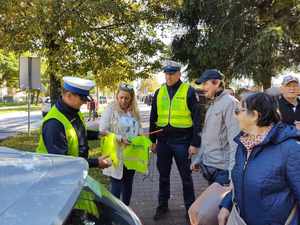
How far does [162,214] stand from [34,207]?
4.47 meters

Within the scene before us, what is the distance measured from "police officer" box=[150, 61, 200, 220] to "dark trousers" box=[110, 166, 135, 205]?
61 centimetres

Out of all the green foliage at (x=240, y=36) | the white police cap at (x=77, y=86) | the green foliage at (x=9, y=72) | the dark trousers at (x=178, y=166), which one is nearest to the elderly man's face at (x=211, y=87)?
the dark trousers at (x=178, y=166)

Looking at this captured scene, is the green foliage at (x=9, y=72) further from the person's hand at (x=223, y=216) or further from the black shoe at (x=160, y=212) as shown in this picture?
the person's hand at (x=223, y=216)

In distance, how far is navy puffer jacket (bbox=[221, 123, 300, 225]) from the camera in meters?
2.75

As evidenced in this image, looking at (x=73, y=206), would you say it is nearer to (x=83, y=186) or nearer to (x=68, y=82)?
(x=83, y=186)

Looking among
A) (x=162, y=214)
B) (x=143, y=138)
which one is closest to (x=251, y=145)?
(x=143, y=138)

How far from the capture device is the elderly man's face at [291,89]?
5.78 meters

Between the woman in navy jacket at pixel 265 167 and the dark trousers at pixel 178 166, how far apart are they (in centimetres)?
270

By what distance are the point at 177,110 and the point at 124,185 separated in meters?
1.04

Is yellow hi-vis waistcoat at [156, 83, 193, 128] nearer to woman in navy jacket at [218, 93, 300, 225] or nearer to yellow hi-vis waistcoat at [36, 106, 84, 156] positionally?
yellow hi-vis waistcoat at [36, 106, 84, 156]

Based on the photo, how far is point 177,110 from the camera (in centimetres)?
562

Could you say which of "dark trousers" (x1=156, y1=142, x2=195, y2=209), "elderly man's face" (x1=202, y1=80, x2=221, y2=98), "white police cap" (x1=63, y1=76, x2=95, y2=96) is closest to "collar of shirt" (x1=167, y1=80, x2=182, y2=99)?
"dark trousers" (x1=156, y1=142, x2=195, y2=209)

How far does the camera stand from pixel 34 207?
1.69m

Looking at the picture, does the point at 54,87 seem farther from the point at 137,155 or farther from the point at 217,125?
the point at 217,125
